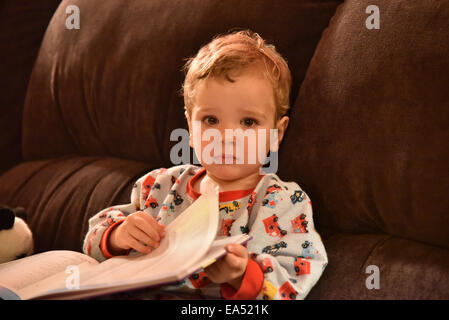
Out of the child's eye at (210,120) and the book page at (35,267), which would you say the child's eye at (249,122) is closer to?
the child's eye at (210,120)

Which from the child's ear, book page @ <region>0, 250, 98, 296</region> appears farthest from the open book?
the child's ear

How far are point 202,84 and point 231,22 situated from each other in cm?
26

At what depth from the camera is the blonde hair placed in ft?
2.93

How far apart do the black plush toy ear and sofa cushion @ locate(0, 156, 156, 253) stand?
0.16 m

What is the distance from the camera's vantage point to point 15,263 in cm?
99

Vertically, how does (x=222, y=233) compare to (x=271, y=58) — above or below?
below

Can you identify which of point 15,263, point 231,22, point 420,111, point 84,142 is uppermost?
point 231,22

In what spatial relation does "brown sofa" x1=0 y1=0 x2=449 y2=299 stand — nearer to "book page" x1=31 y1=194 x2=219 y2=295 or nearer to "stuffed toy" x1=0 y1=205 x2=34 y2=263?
"stuffed toy" x1=0 y1=205 x2=34 y2=263

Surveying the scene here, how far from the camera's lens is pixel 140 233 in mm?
855

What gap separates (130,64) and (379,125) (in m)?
0.64

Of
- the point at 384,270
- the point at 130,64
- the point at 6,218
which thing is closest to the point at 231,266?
the point at 384,270

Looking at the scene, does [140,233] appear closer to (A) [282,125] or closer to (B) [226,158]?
(B) [226,158]
